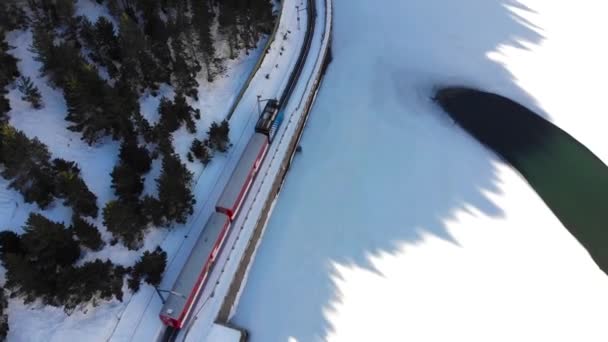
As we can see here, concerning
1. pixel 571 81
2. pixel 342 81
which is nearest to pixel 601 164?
pixel 571 81

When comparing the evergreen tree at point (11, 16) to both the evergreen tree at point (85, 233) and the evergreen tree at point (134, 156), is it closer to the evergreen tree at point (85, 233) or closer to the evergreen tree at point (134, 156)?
the evergreen tree at point (134, 156)

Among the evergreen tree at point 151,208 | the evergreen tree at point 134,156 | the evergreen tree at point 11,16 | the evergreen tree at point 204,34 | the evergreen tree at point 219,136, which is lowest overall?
the evergreen tree at point 151,208

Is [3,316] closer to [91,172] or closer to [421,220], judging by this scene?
[91,172]

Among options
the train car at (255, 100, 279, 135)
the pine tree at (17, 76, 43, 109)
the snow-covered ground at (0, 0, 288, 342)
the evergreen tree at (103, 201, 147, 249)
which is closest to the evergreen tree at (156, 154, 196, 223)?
the snow-covered ground at (0, 0, 288, 342)

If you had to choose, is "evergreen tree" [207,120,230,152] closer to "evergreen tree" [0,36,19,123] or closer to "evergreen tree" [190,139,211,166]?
"evergreen tree" [190,139,211,166]

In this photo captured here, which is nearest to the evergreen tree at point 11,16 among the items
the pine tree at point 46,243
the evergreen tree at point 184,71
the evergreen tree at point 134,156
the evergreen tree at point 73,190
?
the evergreen tree at point 184,71

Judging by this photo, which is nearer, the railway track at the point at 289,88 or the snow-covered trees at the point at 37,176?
the snow-covered trees at the point at 37,176

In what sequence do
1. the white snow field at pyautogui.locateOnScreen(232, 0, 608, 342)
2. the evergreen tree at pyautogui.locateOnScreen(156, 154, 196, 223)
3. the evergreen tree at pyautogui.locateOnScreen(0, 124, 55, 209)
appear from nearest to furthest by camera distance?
the evergreen tree at pyautogui.locateOnScreen(0, 124, 55, 209), the evergreen tree at pyautogui.locateOnScreen(156, 154, 196, 223), the white snow field at pyautogui.locateOnScreen(232, 0, 608, 342)
